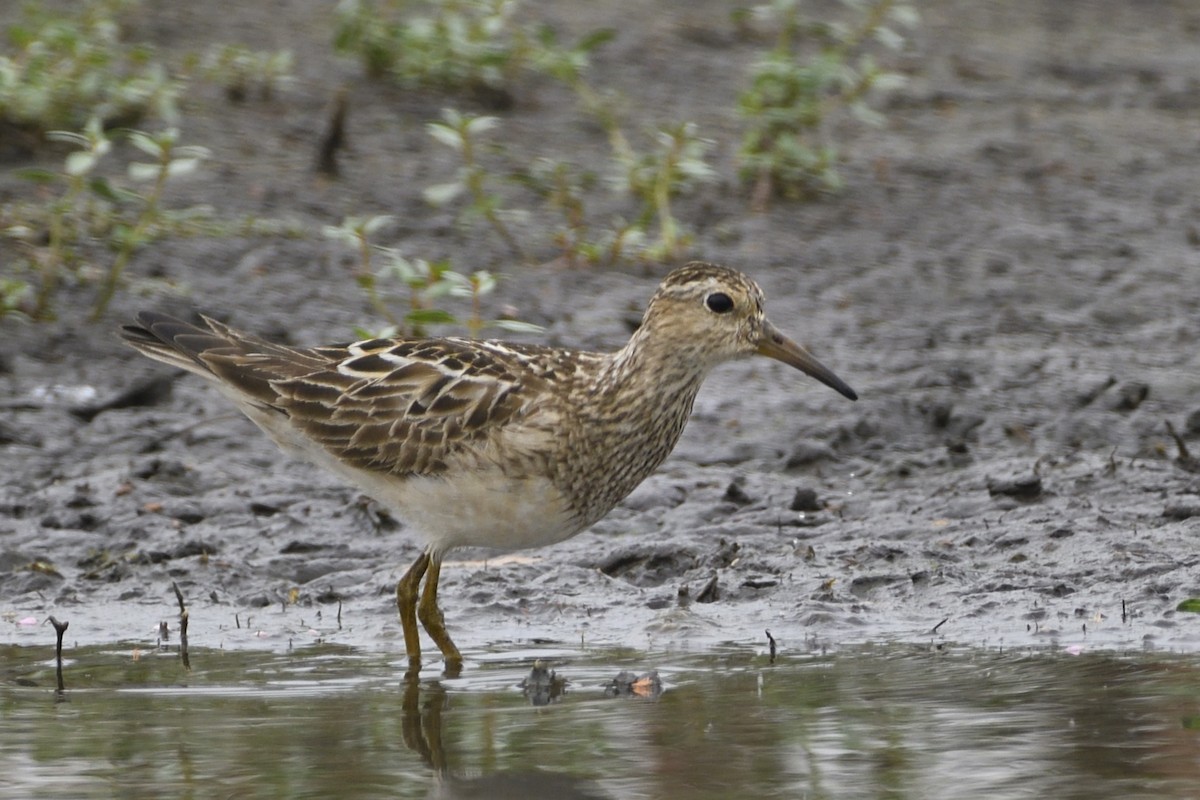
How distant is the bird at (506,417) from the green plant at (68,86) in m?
4.47

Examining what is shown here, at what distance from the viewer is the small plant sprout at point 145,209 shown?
9.06 metres

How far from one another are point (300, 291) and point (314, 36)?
13.7ft

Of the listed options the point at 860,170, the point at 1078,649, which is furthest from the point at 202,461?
the point at 860,170

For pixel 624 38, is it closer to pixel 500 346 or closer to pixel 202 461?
pixel 202 461

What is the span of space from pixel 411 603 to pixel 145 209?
3.83 meters

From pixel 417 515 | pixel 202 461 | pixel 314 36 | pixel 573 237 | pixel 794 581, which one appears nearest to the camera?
pixel 417 515

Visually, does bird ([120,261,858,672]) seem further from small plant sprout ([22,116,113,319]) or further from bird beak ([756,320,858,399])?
small plant sprout ([22,116,113,319])

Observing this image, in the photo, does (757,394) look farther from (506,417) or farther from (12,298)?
(12,298)

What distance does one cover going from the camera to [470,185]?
10.2 m

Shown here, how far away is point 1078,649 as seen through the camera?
6234mm

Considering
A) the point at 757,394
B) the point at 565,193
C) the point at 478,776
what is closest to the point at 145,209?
the point at 565,193

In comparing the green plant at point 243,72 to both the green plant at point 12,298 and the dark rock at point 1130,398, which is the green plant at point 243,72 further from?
the dark rock at point 1130,398

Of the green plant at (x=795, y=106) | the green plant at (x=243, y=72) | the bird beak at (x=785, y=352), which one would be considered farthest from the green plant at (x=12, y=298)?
the bird beak at (x=785, y=352)

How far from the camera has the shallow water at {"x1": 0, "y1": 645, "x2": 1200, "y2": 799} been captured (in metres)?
4.81
